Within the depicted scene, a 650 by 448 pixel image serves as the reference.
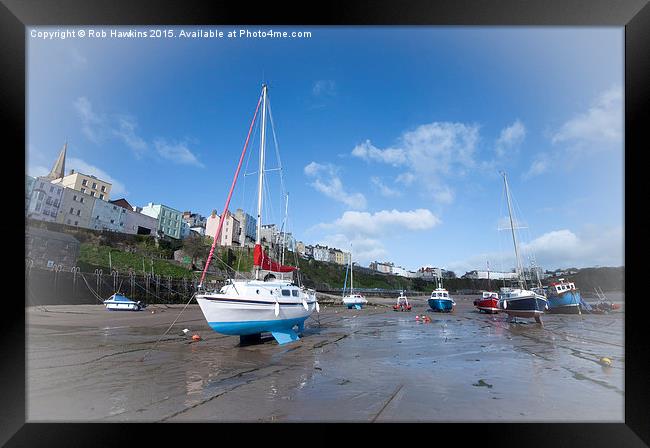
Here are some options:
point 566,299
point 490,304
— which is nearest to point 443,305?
point 490,304

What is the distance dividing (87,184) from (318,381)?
57061 millimetres

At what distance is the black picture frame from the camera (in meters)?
4.62

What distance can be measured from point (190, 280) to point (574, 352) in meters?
48.8

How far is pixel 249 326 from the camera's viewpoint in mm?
13641

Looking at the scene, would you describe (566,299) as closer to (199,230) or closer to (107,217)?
(107,217)

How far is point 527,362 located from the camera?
1136cm

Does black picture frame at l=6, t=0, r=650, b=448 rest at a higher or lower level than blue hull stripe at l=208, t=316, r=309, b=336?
higher

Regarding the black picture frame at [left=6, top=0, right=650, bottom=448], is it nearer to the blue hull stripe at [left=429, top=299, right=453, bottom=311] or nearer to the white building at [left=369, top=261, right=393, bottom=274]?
the blue hull stripe at [left=429, top=299, right=453, bottom=311]

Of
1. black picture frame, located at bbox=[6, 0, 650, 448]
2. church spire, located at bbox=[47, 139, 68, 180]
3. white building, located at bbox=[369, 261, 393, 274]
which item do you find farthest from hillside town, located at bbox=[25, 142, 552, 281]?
white building, located at bbox=[369, 261, 393, 274]

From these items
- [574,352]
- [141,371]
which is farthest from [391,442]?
[574,352]

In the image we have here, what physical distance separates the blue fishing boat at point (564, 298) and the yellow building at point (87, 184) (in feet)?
195

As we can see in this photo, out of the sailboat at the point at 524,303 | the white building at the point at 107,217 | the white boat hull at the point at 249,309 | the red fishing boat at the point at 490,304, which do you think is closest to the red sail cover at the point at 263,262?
the white boat hull at the point at 249,309

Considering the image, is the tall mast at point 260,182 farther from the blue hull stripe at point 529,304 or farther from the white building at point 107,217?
the white building at point 107,217
